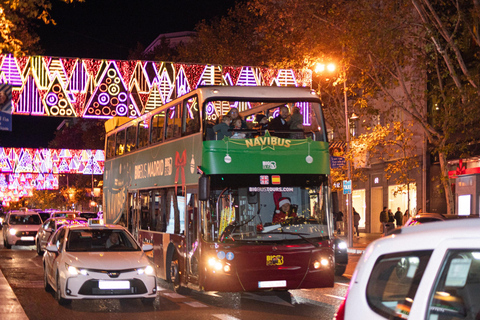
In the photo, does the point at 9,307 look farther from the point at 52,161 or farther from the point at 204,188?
the point at 52,161

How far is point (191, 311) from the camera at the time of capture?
12102 mm

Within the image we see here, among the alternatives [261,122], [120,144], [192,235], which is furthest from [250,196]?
[120,144]

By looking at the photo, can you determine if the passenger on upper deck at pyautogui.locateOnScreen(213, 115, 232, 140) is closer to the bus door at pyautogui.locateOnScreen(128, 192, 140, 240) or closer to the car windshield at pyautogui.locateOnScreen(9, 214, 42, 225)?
the bus door at pyautogui.locateOnScreen(128, 192, 140, 240)

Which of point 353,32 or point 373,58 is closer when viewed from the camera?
point 353,32

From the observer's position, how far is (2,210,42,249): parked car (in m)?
32.2

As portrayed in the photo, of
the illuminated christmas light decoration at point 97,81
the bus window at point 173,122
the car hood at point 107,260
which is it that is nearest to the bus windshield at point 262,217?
the car hood at point 107,260

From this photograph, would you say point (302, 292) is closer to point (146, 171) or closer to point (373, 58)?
point (146, 171)

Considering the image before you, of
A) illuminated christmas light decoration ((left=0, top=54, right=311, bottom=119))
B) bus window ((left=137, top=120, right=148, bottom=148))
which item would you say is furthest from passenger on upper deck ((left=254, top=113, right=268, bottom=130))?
illuminated christmas light decoration ((left=0, top=54, right=311, bottom=119))

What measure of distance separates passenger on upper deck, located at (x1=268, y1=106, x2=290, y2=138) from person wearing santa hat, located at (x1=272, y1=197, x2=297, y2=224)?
1302 millimetres

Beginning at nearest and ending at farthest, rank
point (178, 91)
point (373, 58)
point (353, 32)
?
point (353, 32) < point (373, 58) < point (178, 91)

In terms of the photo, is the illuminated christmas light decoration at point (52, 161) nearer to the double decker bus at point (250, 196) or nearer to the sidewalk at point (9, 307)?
the sidewalk at point (9, 307)

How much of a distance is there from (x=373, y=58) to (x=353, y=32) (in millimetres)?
3672

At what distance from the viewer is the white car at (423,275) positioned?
3242mm

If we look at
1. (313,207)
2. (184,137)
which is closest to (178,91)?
(184,137)
